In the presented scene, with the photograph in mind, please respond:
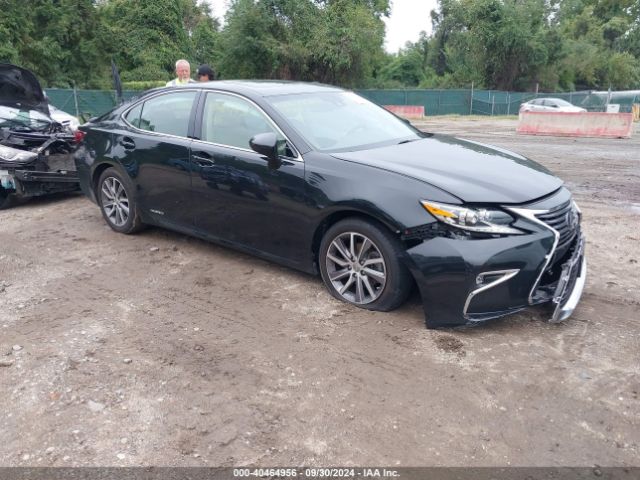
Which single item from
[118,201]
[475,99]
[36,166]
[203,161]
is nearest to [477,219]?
[203,161]

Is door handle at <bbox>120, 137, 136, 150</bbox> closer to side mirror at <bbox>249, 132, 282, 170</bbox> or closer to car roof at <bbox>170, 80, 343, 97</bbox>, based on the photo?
car roof at <bbox>170, 80, 343, 97</bbox>

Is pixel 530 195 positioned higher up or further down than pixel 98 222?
higher up

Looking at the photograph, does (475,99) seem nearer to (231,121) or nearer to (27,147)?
(27,147)

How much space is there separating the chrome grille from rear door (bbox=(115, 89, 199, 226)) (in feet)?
10.0

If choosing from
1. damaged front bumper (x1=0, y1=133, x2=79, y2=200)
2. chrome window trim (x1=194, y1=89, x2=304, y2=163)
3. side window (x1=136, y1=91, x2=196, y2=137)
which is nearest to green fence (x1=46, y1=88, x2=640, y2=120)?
damaged front bumper (x1=0, y1=133, x2=79, y2=200)

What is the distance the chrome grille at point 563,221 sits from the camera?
374 cm

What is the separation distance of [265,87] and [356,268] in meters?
A: 1.97

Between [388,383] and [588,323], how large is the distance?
1643mm

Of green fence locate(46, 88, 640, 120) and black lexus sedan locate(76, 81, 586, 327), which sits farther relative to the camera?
green fence locate(46, 88, 640, 120)

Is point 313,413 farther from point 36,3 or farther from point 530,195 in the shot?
point 36,3

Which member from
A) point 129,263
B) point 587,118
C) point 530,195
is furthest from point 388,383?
point 587,118

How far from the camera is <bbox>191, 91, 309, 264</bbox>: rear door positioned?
173 inches

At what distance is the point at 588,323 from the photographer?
3936mm

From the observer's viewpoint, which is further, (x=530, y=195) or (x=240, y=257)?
(x=240, y=257)
